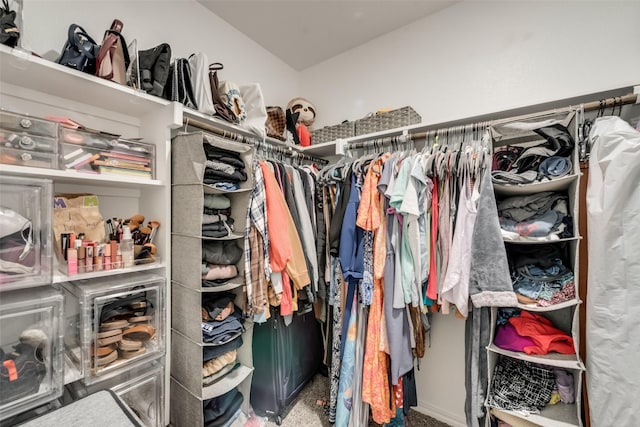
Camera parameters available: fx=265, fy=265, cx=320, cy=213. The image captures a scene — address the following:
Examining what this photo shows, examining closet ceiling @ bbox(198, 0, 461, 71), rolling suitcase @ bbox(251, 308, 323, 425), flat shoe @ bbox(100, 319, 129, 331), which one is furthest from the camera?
closet ceiling @ bbox(198, 0, 461, 71)

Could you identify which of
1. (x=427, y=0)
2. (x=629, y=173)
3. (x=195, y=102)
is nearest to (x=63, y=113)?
(x=195, y=102)

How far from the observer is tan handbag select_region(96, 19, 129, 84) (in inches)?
43.1

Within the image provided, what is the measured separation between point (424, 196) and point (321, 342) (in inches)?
56.2

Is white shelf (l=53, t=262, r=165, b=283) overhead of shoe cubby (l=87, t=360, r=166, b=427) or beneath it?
overhead

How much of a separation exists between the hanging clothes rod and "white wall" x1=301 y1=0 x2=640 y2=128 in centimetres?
42

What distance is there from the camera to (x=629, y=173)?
0.94 metres

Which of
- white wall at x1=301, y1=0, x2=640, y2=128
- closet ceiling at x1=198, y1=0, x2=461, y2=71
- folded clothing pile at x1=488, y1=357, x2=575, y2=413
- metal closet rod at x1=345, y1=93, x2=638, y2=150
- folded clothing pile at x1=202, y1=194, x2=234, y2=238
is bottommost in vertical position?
folded clothing pile at x1=488, y1=357, x2=575, y2=413

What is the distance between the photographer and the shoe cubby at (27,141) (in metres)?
0.91

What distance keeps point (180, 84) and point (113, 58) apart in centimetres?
28

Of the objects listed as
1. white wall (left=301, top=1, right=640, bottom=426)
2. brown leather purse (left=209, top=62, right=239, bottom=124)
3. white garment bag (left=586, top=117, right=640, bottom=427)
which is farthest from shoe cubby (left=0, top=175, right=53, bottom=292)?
white garment bag (left=586, top=117, right=640, bottom=427)

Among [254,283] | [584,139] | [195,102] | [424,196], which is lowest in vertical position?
[254,283]

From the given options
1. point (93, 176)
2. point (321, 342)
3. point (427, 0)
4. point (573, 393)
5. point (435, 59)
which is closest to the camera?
point (93, 176)

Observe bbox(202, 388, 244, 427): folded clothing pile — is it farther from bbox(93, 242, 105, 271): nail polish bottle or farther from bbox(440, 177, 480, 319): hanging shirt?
bbox(440, 177, 480, 319): hanging shirt

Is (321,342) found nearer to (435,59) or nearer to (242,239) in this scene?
(242,239)
